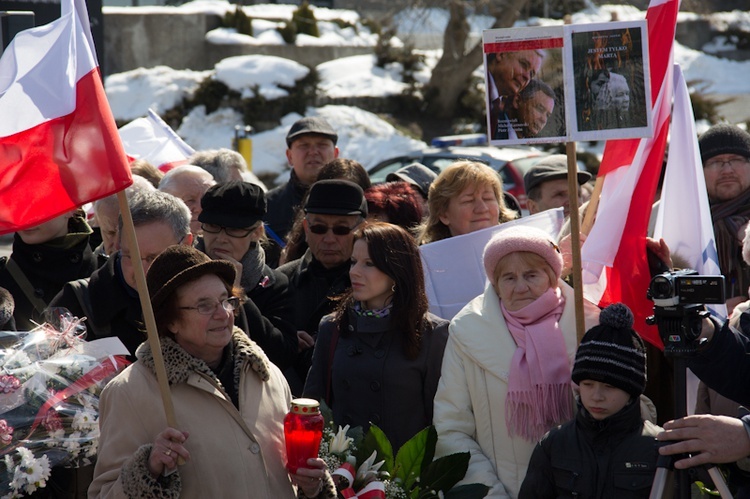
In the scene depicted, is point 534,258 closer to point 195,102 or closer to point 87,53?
point 87,53

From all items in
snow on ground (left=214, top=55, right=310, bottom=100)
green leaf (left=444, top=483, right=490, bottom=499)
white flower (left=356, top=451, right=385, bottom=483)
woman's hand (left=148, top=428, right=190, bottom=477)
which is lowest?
green leaf (left=444, top=483, right=490, bottom=499)

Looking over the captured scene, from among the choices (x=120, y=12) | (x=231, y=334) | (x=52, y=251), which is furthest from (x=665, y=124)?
(x=120, y=12)

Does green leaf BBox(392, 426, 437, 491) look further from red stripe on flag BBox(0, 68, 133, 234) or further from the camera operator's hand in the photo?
red stripe on flag BBox(0, 68, 133, 234)

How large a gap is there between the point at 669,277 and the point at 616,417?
590 millimetres

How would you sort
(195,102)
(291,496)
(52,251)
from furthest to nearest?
(195,102), (52,251), (291,496)

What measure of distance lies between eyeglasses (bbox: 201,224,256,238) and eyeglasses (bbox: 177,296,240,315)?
134 centimetres

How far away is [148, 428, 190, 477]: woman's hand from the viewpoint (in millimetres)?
3217

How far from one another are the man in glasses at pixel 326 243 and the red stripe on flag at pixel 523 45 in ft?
3.91

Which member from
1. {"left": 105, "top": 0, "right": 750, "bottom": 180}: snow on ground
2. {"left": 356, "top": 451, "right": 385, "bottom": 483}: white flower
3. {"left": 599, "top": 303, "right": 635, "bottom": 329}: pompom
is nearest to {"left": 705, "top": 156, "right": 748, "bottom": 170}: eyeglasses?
{"left": 599, "top": 303, "right": 635, "bottom": 329}: pompom

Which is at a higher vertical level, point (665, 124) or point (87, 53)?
point (87, 53)

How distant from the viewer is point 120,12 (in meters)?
20.9

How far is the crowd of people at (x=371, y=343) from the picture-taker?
345 cm

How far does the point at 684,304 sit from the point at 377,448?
1.26m

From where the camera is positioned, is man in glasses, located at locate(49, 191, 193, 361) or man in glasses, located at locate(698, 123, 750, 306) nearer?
man in glasses, located at locate(49, 191, 193, 361)
